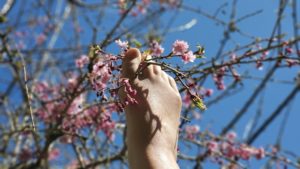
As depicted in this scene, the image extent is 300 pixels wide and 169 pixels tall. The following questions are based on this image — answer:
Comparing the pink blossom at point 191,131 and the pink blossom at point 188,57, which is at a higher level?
the pink blossom at point 191,131

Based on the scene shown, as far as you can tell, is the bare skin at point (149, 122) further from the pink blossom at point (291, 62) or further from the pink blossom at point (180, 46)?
the pink blossom at point (291, 62)

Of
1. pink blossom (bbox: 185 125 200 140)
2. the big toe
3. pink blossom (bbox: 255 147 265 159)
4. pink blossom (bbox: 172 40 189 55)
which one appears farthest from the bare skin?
pink blossom (bbox: 255 147 265 159)

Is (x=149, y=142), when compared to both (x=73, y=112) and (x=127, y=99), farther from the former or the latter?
(x=73, y=112)

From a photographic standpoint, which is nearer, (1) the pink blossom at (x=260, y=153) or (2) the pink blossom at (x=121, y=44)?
(2) the pink blossom at (x=121, y=44)

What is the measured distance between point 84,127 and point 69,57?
2.31 metres

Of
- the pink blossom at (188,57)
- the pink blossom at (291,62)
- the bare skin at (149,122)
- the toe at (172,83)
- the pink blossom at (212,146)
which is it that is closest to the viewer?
the bare skin at (149,122)

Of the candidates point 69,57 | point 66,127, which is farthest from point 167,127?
point 69,57

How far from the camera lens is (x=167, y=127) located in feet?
5.61

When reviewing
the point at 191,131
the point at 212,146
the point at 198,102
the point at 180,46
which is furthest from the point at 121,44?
the point at 191,131

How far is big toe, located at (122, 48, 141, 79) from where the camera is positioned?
Answer: 161 cm

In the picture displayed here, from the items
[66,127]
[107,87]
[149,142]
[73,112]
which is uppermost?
[73,112]

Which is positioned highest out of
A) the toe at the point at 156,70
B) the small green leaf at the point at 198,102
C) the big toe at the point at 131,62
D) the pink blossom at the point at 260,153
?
the pink blossom at the point at 260,153

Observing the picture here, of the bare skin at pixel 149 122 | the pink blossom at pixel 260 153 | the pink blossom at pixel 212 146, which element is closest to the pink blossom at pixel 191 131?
the pink blossom at pixel 212 146

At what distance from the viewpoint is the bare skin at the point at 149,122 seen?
1.59 meters
